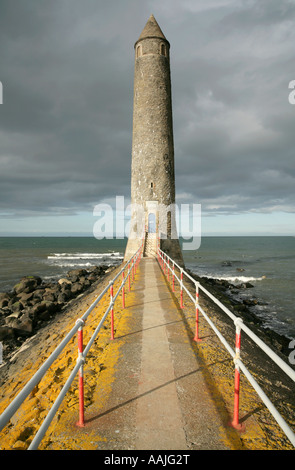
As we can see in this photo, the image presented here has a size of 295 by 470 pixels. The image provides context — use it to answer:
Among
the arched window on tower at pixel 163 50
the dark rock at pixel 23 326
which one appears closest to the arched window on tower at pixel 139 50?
the arched window on tower at pixel 163 50

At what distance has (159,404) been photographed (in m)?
3.45

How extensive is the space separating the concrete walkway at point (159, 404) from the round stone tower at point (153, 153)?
15.4 m

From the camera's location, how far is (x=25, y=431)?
3.48 m

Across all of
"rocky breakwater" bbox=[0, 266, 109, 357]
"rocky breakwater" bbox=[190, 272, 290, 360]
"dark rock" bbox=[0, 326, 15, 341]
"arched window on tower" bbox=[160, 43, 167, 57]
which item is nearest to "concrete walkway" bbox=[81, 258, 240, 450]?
"rocky breakwater" bbox=[190, 272, 290, 360]

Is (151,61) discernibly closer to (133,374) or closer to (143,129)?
(143,129)

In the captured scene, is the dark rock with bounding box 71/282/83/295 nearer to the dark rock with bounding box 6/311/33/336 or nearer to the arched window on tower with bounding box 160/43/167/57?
the dark rock with bounding box 6/311/33/336

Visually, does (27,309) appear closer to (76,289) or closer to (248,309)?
(76,289)

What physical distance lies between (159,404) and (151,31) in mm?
25939

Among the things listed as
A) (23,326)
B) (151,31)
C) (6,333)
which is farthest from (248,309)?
(151,31)

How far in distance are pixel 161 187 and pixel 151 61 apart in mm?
9725

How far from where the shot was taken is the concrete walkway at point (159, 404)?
2879 millimetres

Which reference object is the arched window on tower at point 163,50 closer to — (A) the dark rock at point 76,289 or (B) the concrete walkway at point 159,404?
(A) the dark rock at point 76,289

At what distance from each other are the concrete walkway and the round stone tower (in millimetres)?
15437
